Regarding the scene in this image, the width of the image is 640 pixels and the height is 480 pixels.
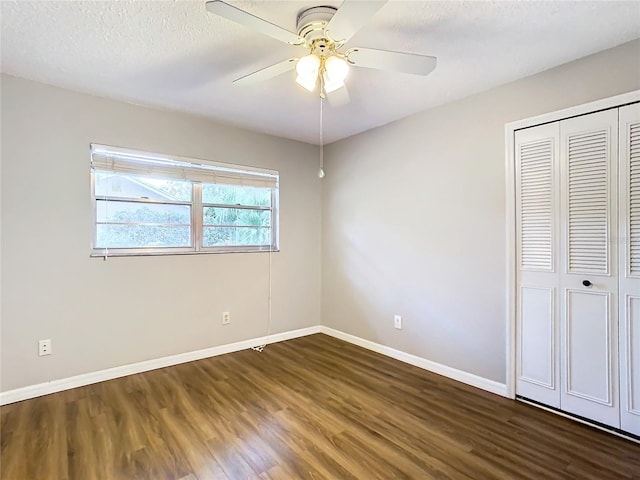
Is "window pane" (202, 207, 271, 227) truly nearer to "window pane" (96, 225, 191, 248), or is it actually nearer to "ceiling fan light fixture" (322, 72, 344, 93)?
"window pane" (96, 225, 191, 248)

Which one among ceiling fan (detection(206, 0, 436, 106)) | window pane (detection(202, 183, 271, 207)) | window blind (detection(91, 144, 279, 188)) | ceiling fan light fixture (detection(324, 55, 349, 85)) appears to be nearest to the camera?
ceiling fan (detection(206, 0, 436, 106))

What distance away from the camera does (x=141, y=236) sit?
3.09m

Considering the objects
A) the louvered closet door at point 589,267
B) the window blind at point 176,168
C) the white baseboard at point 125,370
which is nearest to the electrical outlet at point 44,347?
the white baseboard at point 125,370

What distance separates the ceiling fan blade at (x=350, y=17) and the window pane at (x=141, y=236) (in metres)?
2.42

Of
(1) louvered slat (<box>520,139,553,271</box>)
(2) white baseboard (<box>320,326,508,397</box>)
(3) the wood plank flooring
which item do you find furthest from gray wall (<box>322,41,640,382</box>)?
(3) the wood plank flooring

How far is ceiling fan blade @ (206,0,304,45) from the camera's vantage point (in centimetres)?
132

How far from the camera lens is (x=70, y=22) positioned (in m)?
1.83

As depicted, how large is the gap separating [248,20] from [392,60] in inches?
29.0

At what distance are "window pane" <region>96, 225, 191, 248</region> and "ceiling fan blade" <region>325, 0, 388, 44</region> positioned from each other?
2418mm

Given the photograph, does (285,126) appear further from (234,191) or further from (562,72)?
(562,72)

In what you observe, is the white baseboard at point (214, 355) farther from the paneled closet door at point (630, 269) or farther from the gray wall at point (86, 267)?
the paneled closet door at point (630, 269)

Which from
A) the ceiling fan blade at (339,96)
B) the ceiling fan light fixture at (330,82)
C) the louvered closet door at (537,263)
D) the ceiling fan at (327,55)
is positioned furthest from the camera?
the louvered closet door at (537,263)

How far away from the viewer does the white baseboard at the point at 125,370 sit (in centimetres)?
250

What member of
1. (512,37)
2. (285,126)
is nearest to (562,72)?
(512,37)
